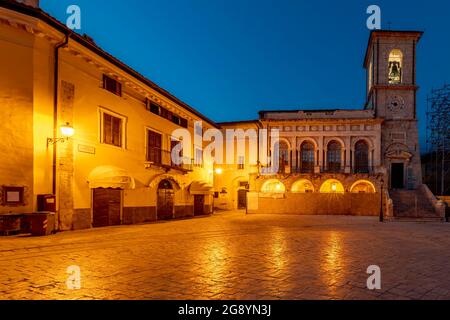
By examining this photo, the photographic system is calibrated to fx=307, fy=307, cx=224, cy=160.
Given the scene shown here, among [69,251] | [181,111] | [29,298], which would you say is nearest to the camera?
[29,298]

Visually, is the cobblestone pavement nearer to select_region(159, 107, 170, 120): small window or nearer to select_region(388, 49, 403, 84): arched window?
select_region(159, 107, 170, 120): small window

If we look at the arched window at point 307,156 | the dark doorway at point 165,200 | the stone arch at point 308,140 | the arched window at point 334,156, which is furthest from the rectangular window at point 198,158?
the arched window at point 334,156

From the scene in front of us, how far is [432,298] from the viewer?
5.04 metres

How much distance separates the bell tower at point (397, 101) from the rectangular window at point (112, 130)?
82.9 ft

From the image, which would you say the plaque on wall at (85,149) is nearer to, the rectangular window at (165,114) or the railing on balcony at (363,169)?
the rectangular window at (165,114)

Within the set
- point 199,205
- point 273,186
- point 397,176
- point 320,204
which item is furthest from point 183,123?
point 397,176

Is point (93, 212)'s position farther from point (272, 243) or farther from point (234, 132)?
point (234, 132)

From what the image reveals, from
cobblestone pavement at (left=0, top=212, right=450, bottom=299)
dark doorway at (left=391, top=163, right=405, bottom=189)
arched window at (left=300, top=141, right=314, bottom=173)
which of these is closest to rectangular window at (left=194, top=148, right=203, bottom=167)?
arched window at (left=300, top=141, right=314, bottom=173)

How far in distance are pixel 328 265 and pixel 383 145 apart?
27.0 m

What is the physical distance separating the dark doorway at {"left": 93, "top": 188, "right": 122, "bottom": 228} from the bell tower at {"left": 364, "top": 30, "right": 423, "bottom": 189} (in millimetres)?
25438

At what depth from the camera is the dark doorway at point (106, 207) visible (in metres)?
14.3
